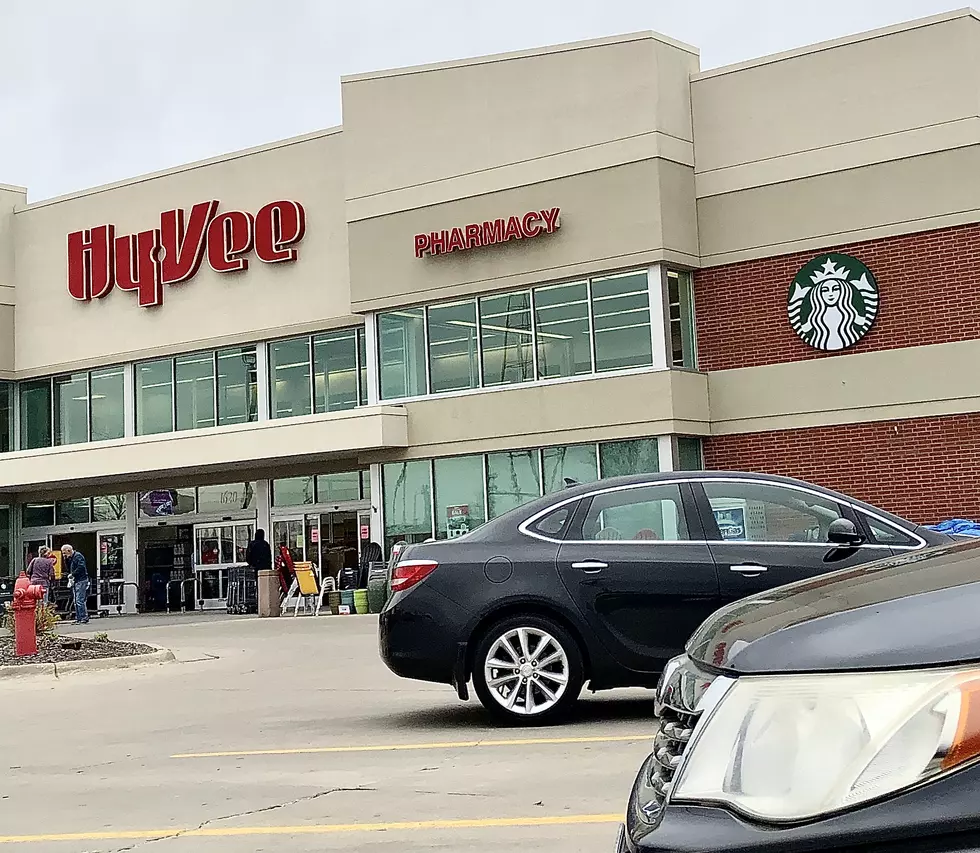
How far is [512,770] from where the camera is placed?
8.23m

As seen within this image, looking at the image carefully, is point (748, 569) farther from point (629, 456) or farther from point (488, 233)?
point (488, 233)

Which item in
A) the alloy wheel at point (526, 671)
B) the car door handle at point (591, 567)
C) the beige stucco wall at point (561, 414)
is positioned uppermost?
the beige stucco wall at point (561, 414)

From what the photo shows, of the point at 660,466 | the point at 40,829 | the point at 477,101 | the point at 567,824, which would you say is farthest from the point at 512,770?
the point at 477,101

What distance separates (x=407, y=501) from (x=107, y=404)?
11130 mm

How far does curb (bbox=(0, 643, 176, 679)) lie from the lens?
55.5 ft

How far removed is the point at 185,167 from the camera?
35.6 metres

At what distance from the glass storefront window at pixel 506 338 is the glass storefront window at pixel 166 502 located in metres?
10.8

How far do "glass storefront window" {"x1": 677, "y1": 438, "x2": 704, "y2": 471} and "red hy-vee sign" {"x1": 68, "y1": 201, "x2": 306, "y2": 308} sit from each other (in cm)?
1100

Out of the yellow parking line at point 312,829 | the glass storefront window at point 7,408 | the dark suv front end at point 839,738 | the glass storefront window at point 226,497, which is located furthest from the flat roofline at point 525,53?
the dark suv front end at point 839,738

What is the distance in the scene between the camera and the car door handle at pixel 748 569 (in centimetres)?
991

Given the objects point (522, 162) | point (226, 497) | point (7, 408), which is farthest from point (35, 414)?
point (522, 162)

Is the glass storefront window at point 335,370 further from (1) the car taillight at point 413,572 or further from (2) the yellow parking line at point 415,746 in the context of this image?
(2) the yellow parking line at point 415,746

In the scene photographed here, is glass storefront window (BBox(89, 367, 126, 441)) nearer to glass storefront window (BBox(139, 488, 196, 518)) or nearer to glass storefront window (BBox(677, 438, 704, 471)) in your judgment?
glass storefront window (BBox(139, 488, 196, 518))

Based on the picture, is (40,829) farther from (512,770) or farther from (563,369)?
(563,369)
